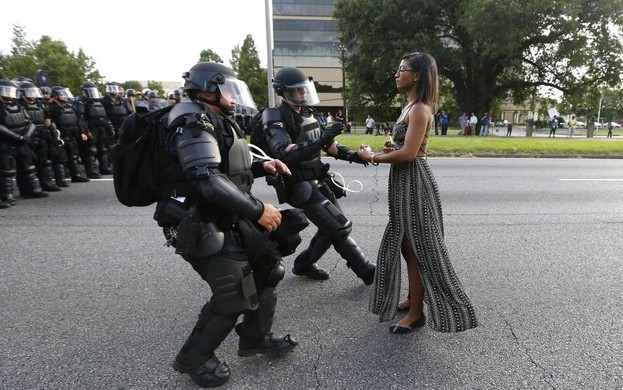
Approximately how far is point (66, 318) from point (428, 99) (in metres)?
2.92

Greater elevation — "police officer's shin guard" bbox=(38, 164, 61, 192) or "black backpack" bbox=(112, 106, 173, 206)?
"black backpack" bbox=(112, 106, 173, 206)

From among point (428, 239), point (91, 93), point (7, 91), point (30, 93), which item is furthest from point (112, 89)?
point (428, 239)

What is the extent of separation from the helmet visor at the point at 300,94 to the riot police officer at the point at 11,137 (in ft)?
18.4

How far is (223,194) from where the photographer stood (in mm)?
A: 1921

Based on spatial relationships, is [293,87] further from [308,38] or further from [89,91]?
[308,38]

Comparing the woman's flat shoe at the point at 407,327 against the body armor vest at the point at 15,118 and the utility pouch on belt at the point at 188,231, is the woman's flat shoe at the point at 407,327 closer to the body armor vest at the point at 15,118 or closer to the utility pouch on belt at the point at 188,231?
the utility pouch on belt at the point at 188,231

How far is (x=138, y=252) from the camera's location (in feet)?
14.4

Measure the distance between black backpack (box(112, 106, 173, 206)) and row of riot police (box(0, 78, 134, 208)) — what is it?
5.68 meters

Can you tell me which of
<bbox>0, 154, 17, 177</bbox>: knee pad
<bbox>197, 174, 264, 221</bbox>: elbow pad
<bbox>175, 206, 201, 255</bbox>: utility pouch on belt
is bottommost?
<bbox>0, 154, 17, 177</bbox>: knee pad

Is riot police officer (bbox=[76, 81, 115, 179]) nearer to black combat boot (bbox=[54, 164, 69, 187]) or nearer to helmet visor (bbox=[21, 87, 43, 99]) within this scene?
black combat boot (bbox=[54, 164, 69, 187])

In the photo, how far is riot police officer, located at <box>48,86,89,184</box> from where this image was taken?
324 inches

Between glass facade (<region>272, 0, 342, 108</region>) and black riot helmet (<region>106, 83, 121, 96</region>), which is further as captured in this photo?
glass facade (<region>272, 0, 342, 108</region>)

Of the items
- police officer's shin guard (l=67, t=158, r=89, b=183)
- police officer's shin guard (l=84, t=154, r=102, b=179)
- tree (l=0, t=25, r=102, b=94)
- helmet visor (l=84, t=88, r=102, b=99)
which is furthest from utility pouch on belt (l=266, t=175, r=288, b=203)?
tree (l=0, t=25, r=102, b=94)

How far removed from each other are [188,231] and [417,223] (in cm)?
142
